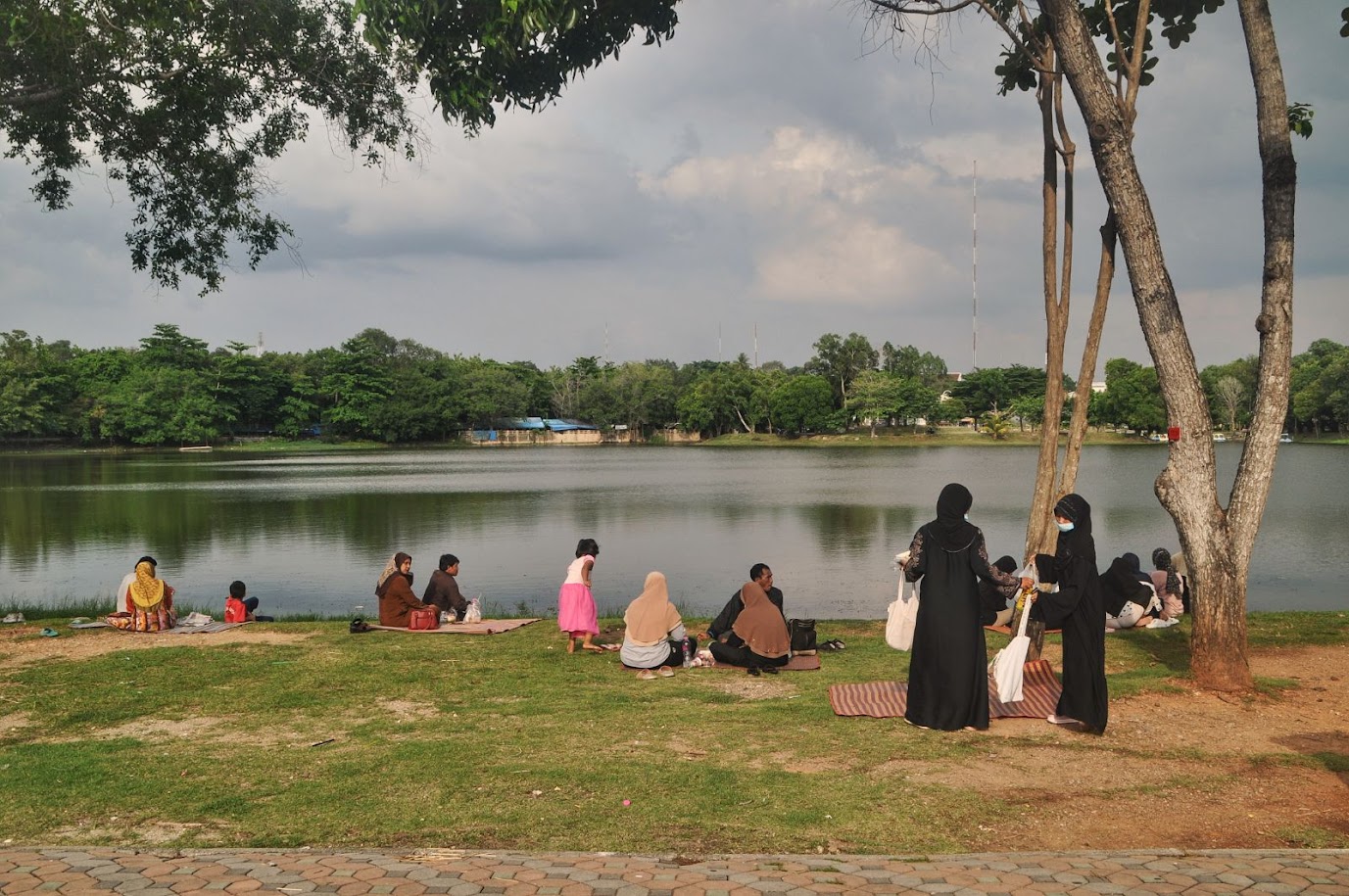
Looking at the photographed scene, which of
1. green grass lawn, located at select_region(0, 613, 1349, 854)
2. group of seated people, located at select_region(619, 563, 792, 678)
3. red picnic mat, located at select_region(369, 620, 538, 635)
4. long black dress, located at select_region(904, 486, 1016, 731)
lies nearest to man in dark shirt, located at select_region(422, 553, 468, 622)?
red picnic mat, located at select_region(369, 620, 538, 635)

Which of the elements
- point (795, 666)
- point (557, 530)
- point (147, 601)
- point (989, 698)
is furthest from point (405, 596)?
point (557, 530)

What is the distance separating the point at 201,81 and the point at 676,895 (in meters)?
Result: 11.8

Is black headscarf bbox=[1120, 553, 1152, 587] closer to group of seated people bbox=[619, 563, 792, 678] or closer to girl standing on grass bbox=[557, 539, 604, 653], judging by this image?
group of seated people bbox=[619, 563, 792, 678]

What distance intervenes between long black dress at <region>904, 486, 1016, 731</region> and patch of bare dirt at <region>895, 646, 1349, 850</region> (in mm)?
288

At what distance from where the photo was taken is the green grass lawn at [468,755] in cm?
517

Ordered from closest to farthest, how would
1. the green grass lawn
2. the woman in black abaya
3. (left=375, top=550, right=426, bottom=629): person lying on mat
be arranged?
the green grass lawn → the woman in black abaya → (left=375, top=550, right=426, bottom=629): person lying on mat

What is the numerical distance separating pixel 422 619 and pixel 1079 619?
7.59m

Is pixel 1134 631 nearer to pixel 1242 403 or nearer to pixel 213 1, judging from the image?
pixel 213 1

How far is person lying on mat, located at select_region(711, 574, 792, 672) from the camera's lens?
9273mm

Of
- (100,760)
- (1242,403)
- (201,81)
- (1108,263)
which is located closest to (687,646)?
(100,760)

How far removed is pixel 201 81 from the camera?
12203mm

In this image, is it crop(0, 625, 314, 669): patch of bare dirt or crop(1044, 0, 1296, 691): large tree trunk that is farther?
crop(0, 625, 314, 669): patch of bare dirt

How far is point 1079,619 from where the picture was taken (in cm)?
714

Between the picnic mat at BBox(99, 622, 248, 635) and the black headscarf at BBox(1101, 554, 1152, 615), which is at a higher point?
the black headscarf at BBox(1101, 554, 1152, 615)
